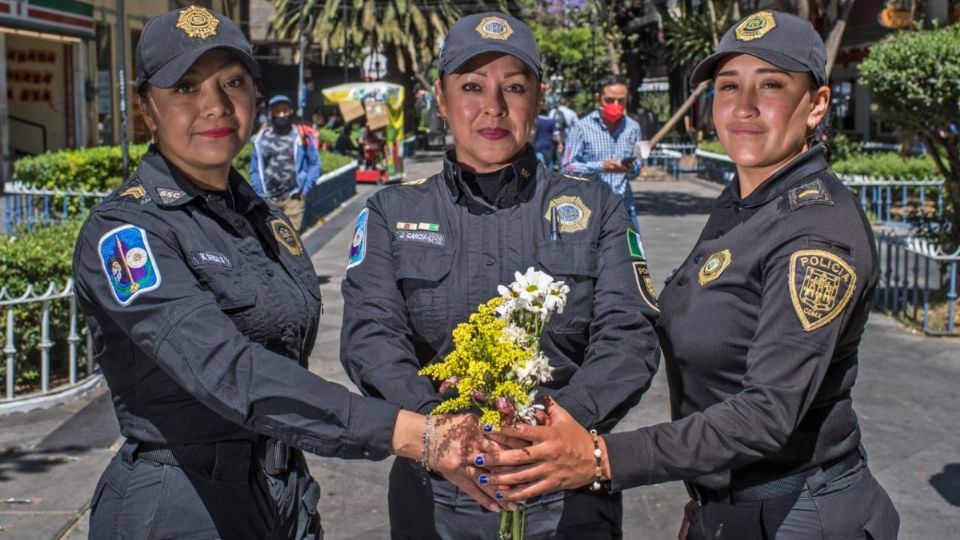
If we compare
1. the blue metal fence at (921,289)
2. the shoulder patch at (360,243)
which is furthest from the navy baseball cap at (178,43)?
the blue metal fence at (921,289)

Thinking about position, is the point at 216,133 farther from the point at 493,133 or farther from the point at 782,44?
the point at 782,44

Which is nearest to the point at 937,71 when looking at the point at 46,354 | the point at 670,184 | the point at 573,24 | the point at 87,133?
the point at 46,354

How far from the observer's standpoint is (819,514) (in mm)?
2498

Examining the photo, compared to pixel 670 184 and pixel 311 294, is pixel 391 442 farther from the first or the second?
pixel 670 184

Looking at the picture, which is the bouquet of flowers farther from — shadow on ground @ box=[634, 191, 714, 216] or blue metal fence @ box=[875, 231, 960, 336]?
shadow on ground @ box=[634, 191, 714, 216]

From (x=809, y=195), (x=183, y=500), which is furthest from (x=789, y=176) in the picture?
(x=183, y=500)

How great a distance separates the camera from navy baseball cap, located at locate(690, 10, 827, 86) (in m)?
2.60

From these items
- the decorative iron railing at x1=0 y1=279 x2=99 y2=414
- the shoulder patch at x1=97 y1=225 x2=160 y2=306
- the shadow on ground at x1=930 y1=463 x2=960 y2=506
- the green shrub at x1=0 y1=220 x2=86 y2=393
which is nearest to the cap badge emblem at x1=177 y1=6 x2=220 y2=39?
the shoulder patch at x1=97 y1=225 x2=160 y2=306

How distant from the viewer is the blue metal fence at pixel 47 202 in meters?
12.2

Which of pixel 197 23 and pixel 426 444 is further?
pixel 197 23

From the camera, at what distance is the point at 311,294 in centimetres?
295

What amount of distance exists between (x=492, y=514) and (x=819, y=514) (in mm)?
768

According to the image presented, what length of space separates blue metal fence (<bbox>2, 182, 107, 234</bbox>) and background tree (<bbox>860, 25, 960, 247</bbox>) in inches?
326

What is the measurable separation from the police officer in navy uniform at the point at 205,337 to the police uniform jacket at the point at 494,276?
212 mm
